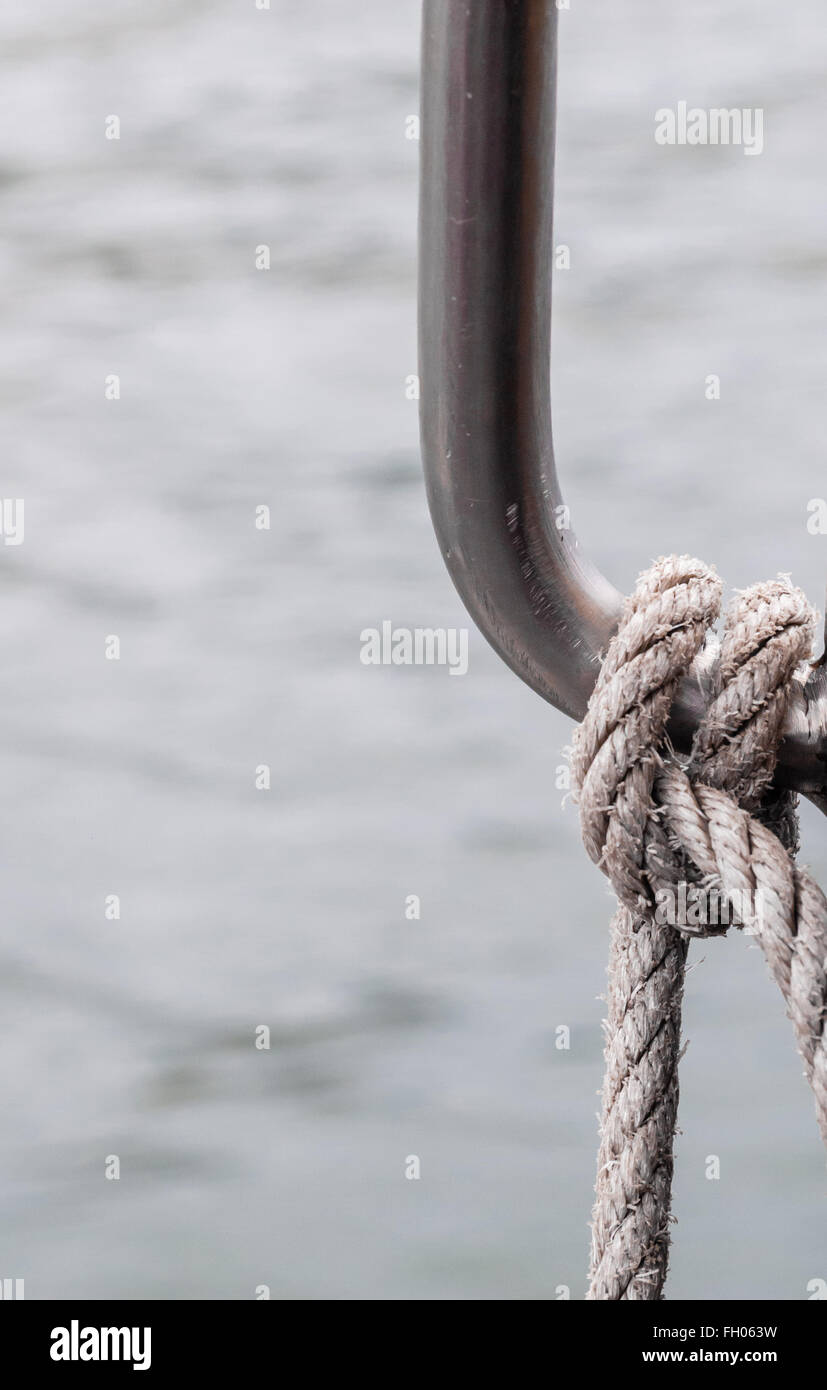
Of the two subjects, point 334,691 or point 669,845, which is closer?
point 669,845

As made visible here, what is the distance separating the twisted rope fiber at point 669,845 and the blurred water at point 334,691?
835mm

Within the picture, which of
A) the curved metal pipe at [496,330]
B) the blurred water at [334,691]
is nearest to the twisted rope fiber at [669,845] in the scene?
the curved metal pipe at [496,330]

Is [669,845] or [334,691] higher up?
[334,691]

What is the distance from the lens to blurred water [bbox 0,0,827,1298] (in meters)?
1.09

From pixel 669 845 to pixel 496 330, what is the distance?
10cm

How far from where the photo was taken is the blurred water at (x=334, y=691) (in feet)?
3.58

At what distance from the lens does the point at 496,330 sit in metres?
0.18

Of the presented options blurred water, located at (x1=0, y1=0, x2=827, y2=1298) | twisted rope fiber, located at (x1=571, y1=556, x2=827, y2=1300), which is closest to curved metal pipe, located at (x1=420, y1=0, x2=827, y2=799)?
twisted rope fiber, located at (x1=571, y1=556, x2=827, y2=1300)

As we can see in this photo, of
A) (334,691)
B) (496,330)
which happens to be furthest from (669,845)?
(334,691)

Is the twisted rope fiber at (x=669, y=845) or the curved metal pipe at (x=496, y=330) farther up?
the curved metal pipe at (x=496, y=330)

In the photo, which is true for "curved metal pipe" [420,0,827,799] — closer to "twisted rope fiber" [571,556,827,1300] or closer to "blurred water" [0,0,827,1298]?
"twisted rope fiber" [571,556,827,1300]

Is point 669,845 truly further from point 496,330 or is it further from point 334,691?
point 334,691

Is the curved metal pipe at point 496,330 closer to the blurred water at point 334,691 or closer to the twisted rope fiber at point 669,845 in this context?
the twisted rope fiber at point 669,845
